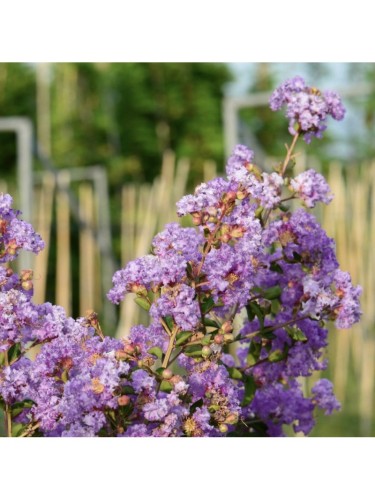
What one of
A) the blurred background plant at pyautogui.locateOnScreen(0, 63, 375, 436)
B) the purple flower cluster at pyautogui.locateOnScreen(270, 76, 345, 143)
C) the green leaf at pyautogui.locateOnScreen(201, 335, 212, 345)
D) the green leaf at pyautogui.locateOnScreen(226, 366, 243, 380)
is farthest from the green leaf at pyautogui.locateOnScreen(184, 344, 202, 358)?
the blurred background plant at pyautogui.locateOnScreen(0, 63, 375, 436)

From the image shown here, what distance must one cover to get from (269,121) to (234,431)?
25.6ft

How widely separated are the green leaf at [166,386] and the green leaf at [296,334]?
0.56 ft

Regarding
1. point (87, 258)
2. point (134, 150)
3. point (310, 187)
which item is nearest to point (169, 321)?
point (310, 187)

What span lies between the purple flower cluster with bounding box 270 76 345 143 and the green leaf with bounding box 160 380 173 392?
12.9 inches

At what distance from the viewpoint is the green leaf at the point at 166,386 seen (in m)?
0.83

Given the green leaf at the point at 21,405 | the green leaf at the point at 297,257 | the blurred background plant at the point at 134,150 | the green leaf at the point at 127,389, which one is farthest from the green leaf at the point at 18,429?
the blurred background plant at the point at 134,150

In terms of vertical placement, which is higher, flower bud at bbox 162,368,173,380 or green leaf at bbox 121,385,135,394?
flower bud at bbox 162,368,173,380

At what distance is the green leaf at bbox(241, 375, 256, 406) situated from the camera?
3.17 feet

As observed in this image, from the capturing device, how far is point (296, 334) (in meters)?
0.94

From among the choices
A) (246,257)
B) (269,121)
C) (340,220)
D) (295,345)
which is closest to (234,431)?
(295,345)

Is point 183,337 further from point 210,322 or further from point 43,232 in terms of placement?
point 43,232

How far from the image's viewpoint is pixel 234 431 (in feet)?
3.25

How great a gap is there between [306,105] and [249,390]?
32 cm

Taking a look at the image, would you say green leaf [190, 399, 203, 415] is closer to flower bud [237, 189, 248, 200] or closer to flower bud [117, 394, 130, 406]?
flower bud [117, 394, 130, 406]
